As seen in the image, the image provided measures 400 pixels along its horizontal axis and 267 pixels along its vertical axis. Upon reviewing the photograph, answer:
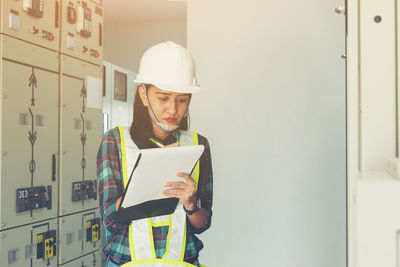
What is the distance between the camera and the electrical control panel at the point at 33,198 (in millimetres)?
2742

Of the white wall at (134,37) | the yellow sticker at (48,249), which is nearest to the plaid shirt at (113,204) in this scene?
the yellow sticker at (48,249)

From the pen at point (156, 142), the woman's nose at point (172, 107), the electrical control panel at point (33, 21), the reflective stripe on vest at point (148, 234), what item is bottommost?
the reflective stripe on vest at point (148, 234)

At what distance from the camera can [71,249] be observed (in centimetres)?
330

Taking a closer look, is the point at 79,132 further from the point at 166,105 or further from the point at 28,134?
the point at 166,105

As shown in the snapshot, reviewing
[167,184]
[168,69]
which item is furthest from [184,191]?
[168,69]

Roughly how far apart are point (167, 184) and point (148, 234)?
17 cm

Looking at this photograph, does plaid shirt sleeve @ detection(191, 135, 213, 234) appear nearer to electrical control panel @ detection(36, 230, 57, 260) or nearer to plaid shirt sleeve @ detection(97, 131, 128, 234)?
plaid shirt sleeve @ detection(97, 131, 128, 234)

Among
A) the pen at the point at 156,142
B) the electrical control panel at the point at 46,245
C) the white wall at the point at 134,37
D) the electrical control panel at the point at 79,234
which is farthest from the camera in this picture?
the white wall at the point at 134,37

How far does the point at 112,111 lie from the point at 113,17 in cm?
289

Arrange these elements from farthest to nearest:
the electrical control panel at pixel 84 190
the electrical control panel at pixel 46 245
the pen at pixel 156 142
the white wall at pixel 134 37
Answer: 1. the white wall at pixel 134 37
2. the electrical control panel at pixel 84 190
3. the electrical control panel at pixel 46 245
4. the pen at pixel 156 142

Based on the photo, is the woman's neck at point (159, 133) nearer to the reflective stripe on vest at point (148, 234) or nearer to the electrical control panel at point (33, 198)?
the reflective stripe on vest at point (148, 234)

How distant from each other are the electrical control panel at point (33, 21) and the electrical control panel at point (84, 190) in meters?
1.05

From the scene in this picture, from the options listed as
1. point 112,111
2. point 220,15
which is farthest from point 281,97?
point 112,111
